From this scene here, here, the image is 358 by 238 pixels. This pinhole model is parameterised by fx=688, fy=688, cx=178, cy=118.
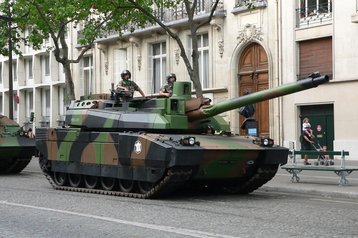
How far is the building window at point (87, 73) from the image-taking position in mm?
40059

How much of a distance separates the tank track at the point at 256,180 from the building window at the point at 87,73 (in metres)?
26.4

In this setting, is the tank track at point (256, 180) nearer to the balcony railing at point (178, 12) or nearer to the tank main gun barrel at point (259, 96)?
the tank main gun barrel at point (259, 96)

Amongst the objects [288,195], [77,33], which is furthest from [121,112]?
[77,33]

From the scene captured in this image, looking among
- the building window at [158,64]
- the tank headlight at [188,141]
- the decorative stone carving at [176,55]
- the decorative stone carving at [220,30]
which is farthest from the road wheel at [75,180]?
the building window at [158,64]

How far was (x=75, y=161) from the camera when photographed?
15070 millimetres

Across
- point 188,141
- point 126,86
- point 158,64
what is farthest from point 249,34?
point 188,141

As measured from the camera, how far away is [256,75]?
Result: 2928cm

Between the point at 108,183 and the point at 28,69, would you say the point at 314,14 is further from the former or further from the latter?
the point at 28,69

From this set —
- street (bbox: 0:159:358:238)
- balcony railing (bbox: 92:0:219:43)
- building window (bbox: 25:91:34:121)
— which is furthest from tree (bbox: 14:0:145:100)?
building window (bbox: 25:91:34:121)

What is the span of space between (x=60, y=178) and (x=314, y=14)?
14641 millimetres

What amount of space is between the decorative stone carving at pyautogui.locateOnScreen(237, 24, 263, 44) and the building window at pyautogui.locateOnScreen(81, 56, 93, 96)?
509 inches

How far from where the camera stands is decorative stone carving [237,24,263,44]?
28.8 m

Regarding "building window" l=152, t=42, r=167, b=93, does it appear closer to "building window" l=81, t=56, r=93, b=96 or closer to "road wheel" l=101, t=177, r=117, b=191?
"building window" l=81, t=56, r=93, b=96

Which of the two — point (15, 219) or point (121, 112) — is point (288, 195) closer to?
point (121, 112)
